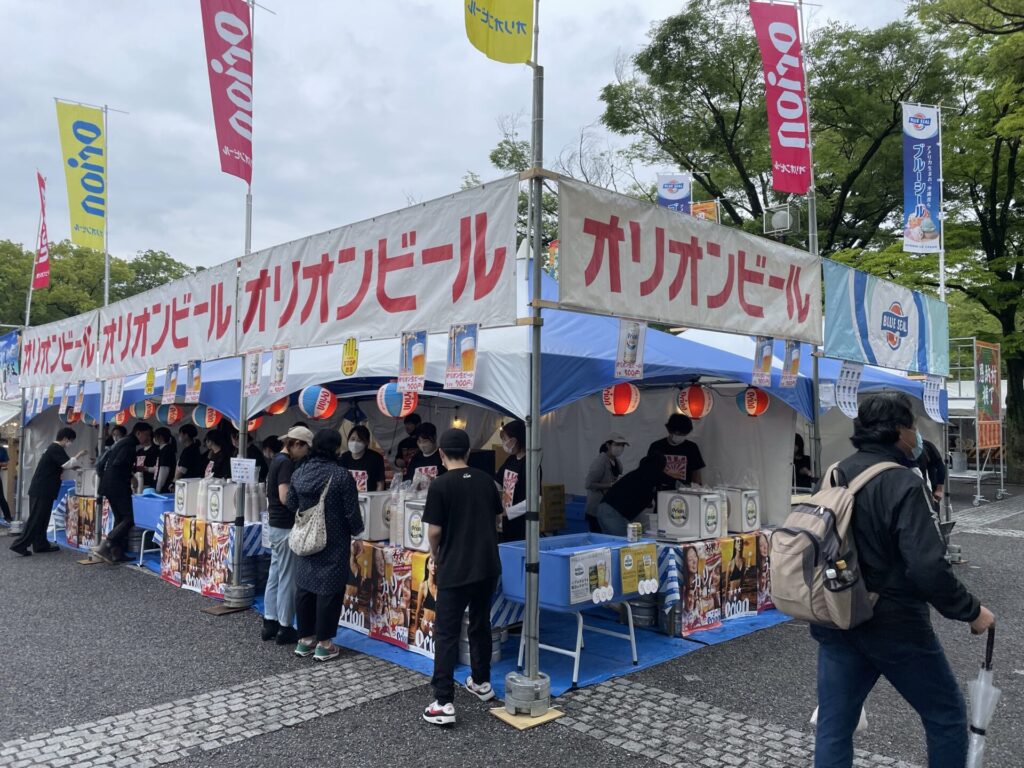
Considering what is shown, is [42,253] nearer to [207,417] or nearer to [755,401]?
[207,417]

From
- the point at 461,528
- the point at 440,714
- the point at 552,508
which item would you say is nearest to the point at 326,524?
the point at 461,528

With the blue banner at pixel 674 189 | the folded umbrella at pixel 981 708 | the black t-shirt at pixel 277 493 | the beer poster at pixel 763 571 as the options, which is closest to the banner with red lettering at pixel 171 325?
the black t-shirt at pixel 277 493

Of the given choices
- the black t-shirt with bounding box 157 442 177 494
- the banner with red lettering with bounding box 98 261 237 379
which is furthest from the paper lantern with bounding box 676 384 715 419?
the black t-shirt with bounding box 157 442 177 494

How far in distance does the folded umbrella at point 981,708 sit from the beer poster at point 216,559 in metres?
5.93

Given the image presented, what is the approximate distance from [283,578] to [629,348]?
3.03 m

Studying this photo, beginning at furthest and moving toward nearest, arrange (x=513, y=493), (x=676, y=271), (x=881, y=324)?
(x=881, y=324), (x=513, y=493), (x=676, y=271)

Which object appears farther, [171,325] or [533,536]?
[171,325]

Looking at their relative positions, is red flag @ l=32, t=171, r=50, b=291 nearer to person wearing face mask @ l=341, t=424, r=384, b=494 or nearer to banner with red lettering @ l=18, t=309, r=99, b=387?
banner with red lettering @ l=18, t=309, r=99, b=387

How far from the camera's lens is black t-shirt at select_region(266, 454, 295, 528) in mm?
5344

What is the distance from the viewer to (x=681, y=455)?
6992 mm

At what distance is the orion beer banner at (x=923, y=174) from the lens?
471 inches

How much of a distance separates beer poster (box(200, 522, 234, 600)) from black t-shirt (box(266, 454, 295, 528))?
170 centimetres

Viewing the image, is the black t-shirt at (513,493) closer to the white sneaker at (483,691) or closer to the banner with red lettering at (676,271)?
the white sneaker at (483,691)

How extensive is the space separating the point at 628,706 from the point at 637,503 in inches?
98.9
